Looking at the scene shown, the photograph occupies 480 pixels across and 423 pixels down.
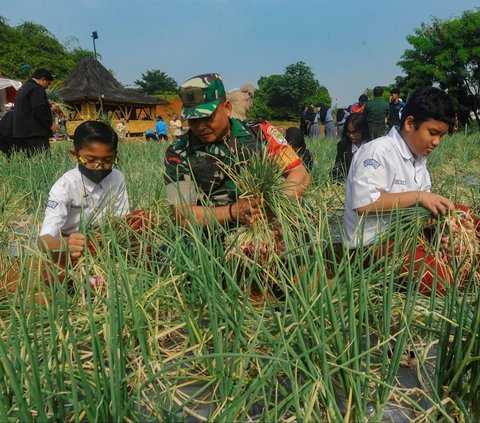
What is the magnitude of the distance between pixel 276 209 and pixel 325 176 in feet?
6.02

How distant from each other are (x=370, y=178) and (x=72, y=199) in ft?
3.62

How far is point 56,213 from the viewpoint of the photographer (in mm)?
1790

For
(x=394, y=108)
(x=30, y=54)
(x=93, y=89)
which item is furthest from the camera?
(x=30, y=54)

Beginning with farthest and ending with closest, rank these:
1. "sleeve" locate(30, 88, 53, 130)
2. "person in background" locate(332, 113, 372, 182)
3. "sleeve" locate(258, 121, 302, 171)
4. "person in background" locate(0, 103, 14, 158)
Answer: "person in background" locate(0, 103, 14, 158) < "sleeve" locate(30, 88, 53, 130) < "person in background" locate(332, 113, 372, 182) < "sleeve" locate(258, 121, 302, 171)

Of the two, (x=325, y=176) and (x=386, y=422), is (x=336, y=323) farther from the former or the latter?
(x=325, y=176)

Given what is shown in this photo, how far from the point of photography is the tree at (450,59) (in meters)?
18.1

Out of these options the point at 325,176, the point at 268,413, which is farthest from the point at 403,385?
the point at 325,176

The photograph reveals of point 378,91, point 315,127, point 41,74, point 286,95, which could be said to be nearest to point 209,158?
point 41,74

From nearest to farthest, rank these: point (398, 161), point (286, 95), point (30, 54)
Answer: point (398, 161) → point (30, 54) → point (286, 95)

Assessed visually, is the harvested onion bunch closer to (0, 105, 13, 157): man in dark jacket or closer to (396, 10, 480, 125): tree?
(0, 105, 13, 157): man in dark jacket

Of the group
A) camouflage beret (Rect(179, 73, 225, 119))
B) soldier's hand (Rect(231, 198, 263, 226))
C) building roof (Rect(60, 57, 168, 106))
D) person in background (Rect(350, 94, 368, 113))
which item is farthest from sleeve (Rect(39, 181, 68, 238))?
building roof (Rect(60, 57, 168, 106))

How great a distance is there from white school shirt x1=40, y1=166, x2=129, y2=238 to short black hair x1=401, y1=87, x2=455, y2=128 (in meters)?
1.06

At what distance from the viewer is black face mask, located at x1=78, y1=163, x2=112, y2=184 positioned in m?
1.92

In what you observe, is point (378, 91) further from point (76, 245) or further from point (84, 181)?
point (76, 245)
